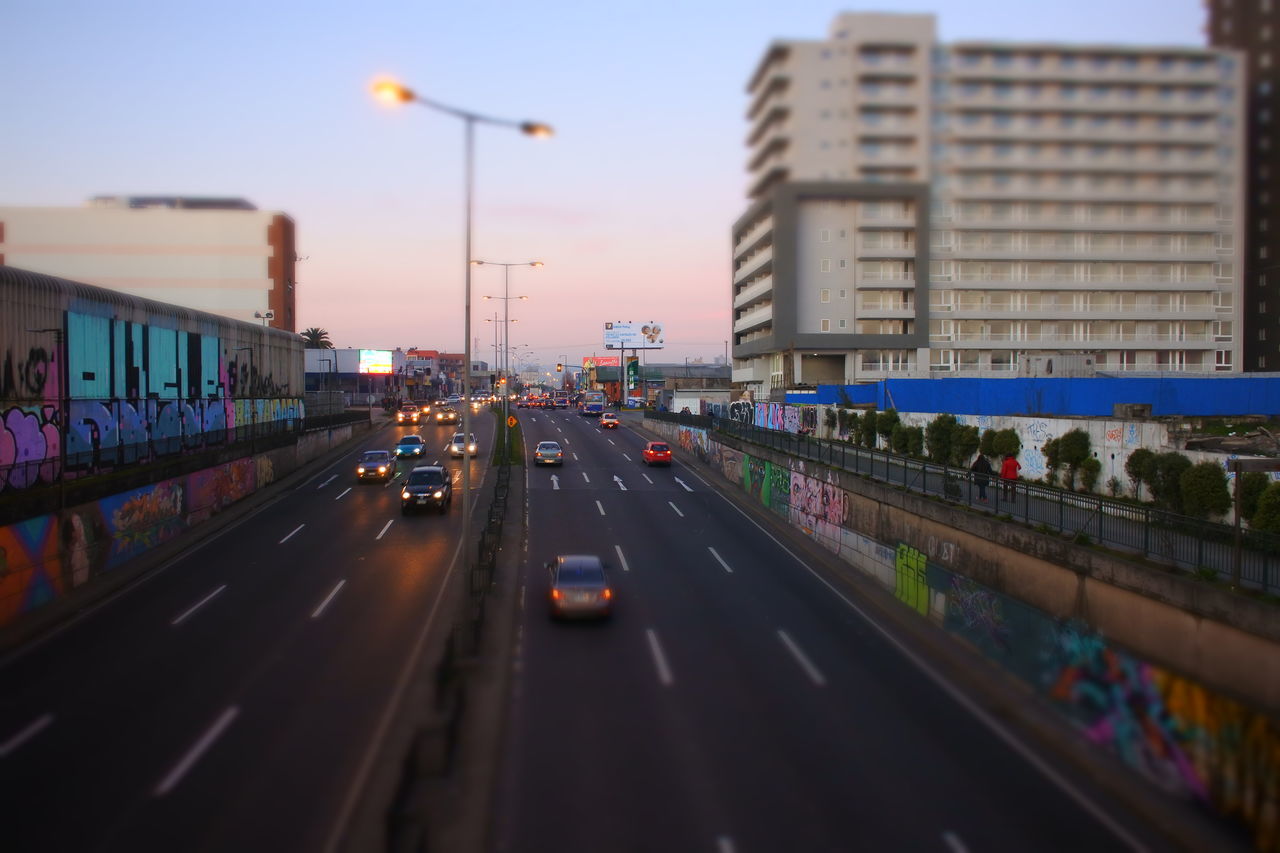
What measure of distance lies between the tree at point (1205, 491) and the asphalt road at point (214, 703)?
16.7m

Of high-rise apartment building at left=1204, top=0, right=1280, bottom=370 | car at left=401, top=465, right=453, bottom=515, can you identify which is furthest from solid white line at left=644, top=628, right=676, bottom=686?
high-rise apartment building at left=1204, top=0, right=1280, bottom=370

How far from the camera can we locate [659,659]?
17.0 m

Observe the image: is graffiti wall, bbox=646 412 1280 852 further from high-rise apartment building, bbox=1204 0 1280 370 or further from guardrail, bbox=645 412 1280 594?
high-rise apartment building, bbox=1204 0 1280 370

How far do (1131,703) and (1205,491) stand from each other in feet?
27.4

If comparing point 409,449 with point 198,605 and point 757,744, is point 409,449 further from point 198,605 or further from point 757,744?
point 757,744

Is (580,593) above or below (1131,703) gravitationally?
below

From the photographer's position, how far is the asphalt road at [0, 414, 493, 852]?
A: 1000 centimetres

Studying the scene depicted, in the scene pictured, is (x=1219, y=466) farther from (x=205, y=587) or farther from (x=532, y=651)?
(x=205, y=587)

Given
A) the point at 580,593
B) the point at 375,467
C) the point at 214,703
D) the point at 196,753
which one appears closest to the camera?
the point at 196,753

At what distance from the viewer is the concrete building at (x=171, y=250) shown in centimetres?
5928

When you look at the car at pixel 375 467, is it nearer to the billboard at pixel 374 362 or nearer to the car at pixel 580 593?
the car at pixel 580 593

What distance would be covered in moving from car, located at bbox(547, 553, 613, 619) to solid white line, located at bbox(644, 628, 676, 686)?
4.14ft

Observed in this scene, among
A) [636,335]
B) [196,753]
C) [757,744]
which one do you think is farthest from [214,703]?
[636,335]

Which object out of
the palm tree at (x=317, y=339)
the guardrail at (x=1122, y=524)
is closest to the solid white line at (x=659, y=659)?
the guardrail at (x=1122, y=524)
